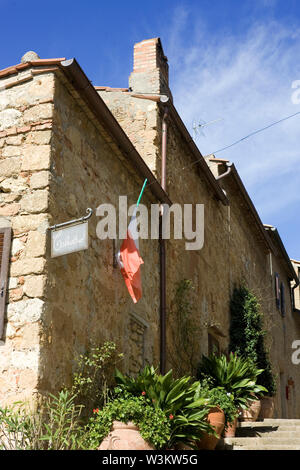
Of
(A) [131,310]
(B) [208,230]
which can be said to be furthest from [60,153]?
(B) [208,230]

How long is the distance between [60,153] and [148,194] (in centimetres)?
278

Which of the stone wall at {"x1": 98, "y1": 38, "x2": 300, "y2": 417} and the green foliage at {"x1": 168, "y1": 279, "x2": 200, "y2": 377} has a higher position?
the stone wall at {"x1": 98, "y1": 38, "x2": 300, "y2": 417}

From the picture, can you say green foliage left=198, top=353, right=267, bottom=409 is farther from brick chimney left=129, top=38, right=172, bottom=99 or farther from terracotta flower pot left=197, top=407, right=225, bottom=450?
brick chimney left=129, top=38, right=172, bottom=99

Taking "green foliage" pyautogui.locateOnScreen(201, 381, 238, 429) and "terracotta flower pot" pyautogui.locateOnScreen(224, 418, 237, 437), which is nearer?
"green foliage" pyautogui.locateOnScreen(201, 381, 238, 429)

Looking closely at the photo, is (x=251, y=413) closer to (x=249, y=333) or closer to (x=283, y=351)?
(x=249, y=333)

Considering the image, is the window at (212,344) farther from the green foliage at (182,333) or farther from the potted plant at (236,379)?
the potted plant at (236,379)

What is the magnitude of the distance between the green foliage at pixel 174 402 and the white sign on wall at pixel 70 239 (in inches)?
68.3

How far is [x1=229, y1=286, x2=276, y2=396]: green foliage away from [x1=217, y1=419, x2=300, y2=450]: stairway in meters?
2.67

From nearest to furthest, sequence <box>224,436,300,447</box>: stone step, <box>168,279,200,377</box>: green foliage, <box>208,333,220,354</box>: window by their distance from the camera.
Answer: <box>224,436,300,447</box>: stone step
<box>168,279,200,377</box>: green foliage
<box>208,333,220,354</box>: window

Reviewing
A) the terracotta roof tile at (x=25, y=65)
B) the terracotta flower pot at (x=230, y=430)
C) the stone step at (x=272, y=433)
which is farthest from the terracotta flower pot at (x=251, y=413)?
the terracotta roof tile at (x=25, y=65)

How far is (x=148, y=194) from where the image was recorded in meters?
9.44

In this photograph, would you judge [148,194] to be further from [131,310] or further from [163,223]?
[131,310]

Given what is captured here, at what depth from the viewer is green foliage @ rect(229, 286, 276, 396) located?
1343 cm

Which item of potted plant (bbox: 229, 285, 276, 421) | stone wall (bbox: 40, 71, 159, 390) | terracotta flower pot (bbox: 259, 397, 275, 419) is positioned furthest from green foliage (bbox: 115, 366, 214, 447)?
potted plant (bbox: 229, 285, 276, 421)
